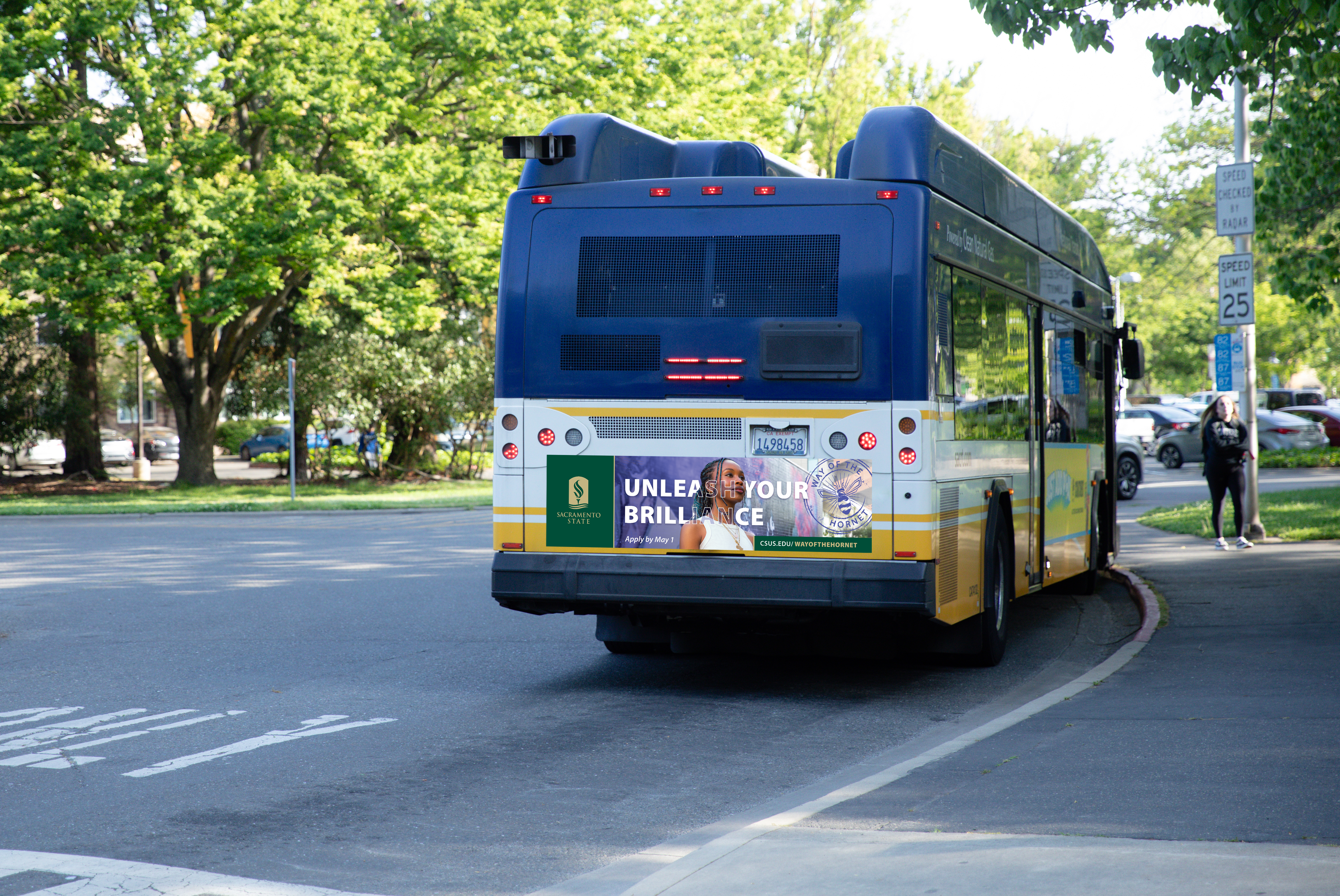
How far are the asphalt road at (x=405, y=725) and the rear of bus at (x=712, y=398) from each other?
75cm

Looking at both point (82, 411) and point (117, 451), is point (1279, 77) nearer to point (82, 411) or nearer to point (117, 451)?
point (82, 411)

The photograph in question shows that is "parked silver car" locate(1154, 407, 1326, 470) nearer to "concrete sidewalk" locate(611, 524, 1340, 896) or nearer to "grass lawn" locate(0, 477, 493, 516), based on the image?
"grass lawn" locate(0, 477, 493, 516)

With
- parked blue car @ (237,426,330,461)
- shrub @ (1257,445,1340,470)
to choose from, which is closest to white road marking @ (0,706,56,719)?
shrub @ (1257,445,1340,470)

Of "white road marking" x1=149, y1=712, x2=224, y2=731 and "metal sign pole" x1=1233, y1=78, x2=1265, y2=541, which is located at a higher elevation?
"metal sign pole" x1=1233, y1=78, x2=1265, y2=541

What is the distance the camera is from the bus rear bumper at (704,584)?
8.16 meters

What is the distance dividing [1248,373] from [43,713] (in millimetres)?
14352

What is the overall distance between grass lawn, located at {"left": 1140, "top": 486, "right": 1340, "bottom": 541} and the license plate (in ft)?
36.6

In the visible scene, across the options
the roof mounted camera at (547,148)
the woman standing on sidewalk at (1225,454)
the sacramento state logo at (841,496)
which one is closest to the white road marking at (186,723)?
the sacramento state logo at (841,496)

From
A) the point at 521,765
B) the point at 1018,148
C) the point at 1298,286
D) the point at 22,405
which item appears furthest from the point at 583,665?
the point at 1018,148

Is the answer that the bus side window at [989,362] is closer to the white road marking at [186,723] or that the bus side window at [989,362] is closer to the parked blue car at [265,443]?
the white road marking at [186,723]

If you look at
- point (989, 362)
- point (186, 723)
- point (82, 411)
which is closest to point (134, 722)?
point (186, 723)

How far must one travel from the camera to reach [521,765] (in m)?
6.93

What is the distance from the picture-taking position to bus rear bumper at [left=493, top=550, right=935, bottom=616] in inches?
321

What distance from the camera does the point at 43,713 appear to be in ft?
27.4
